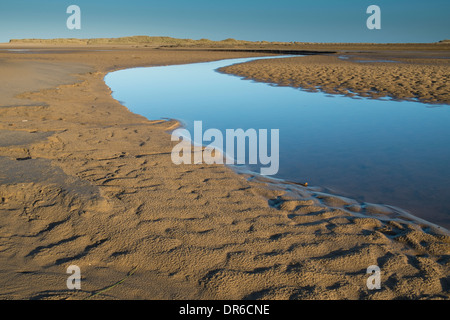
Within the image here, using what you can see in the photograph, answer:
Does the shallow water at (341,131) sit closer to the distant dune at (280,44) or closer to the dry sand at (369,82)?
the dry sand at (369,82)

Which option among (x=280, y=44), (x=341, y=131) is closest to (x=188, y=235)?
(x=341, y=131)

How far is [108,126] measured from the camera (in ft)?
21.2

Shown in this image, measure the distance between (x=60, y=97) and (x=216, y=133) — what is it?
533cm

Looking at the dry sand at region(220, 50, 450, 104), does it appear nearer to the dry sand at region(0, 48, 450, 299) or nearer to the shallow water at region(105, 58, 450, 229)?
the shallow water at region(105, 58, 450, 229)

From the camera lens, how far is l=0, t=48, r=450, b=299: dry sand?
2.32 meters

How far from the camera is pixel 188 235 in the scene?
2.92m

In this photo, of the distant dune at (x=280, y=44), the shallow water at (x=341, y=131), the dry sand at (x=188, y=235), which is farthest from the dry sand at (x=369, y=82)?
the distant dune at (x=280, y=44)

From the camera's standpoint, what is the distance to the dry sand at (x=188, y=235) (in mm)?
2322

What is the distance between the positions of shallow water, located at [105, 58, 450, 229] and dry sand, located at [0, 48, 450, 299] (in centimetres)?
66

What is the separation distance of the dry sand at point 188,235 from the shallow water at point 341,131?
2.16ft

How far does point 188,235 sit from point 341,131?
5.11 m

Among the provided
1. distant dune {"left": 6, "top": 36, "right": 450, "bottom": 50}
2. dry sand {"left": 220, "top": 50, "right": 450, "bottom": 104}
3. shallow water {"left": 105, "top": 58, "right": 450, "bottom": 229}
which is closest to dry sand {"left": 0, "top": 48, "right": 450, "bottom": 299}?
shallow water {"left": 105, "top": 58, "right": 450, "bottom": 229}
